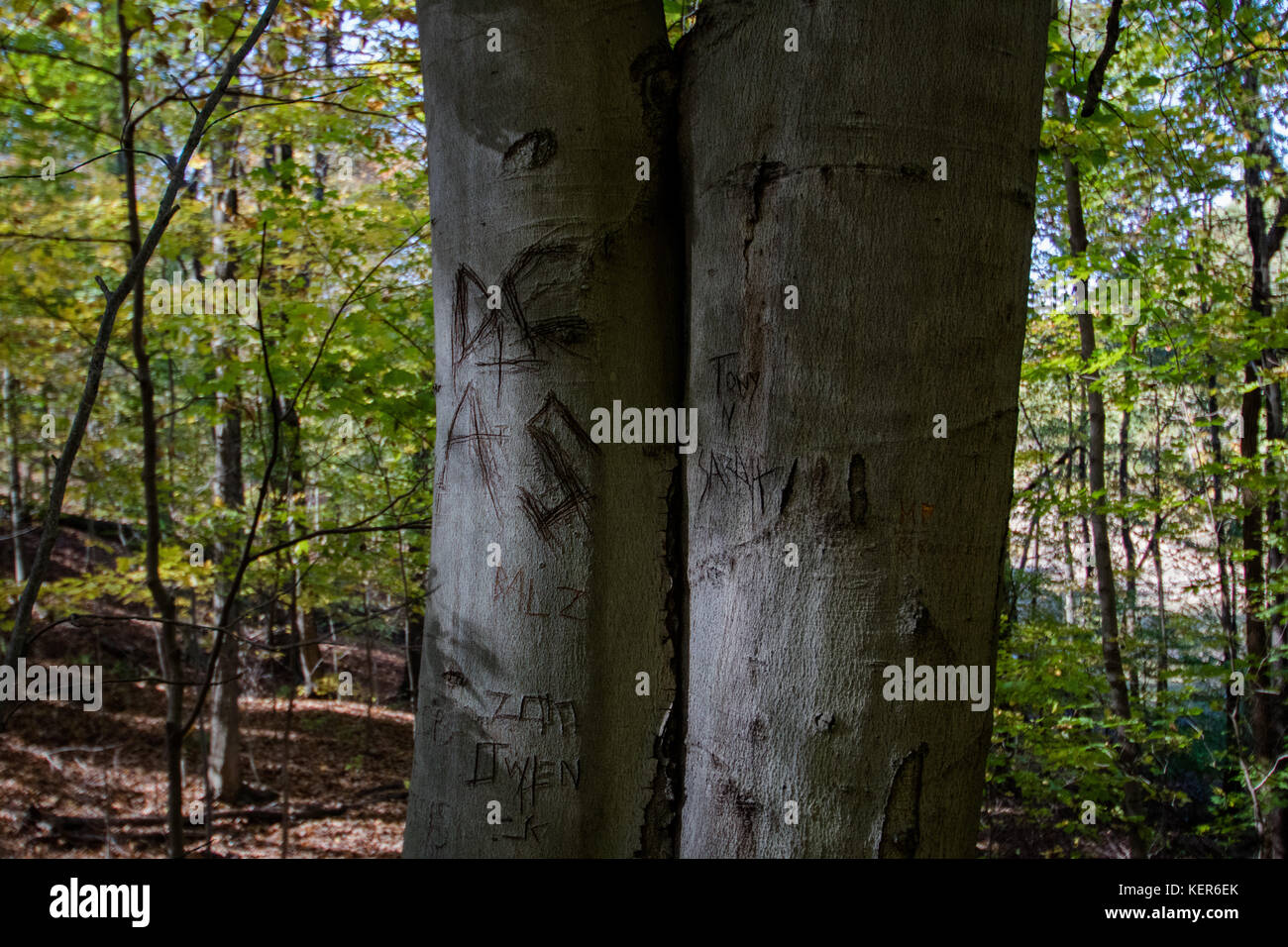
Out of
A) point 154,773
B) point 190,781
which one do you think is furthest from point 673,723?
point 190,781

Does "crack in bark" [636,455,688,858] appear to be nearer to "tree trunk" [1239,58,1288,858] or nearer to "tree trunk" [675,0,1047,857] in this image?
"tree trunk" [675,0,1047,857]

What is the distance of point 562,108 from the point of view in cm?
187

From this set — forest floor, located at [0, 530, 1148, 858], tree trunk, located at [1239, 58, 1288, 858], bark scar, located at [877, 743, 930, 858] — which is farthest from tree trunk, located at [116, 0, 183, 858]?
tree trunk, located at [1239, 58, 1288, 858]

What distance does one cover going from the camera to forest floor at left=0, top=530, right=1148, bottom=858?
770 centimetres

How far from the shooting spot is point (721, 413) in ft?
5.53

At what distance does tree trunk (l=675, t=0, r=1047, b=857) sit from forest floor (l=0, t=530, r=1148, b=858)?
5.79 m

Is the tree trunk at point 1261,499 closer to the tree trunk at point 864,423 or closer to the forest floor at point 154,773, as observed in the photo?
the tree trunk at point 864,423

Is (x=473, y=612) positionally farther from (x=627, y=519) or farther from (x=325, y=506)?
(x=325, y=506)

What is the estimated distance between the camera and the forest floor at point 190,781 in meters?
7.70

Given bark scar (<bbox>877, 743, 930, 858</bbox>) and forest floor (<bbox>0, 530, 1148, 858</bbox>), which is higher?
bark scar (<bbox>877, 743, 930, 858</bbox>)

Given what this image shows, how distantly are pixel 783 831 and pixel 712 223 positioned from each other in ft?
3.63

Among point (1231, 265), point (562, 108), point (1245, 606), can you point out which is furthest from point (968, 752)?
point (1245, 606)

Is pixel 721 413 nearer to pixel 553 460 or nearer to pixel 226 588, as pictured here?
pixel 553 460

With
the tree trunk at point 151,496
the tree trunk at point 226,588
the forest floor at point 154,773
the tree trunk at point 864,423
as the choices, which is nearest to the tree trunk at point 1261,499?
the tree trunk at point 864,423
